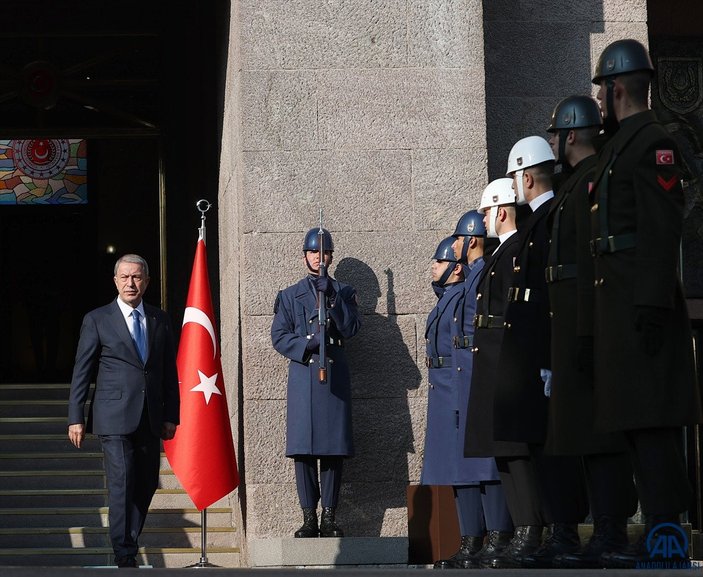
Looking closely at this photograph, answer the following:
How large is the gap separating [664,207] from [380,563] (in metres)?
4.48

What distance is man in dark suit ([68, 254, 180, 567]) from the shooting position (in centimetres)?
873

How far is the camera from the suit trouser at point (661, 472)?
5.39 metres

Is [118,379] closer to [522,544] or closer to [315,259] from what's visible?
[315,259]

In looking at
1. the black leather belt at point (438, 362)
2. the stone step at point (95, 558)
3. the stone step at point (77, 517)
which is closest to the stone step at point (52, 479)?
the stone step at point (77, 517)

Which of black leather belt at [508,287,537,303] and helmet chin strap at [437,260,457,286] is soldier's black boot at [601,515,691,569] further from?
helmet chin strap at [437,260,457,286]

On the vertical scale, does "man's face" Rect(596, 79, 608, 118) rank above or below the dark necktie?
above

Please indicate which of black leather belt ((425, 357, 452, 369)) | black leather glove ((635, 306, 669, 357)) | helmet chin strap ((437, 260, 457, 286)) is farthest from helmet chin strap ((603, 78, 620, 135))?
helmet chin strap ((437, 260, 457, 286))

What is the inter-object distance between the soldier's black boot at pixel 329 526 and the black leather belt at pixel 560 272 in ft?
12.0

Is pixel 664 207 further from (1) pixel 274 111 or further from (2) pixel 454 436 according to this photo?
(1) pixel 274 111

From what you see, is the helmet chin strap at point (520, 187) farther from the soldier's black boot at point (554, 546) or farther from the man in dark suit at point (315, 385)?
the man in dark suit at point (315, 385)

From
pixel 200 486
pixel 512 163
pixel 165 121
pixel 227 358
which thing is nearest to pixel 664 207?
pixel 512 163

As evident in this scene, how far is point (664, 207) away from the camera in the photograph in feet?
18.3

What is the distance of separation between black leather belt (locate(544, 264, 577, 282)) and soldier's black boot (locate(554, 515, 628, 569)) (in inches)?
39.3

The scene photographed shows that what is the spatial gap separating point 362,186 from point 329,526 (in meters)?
2.28
